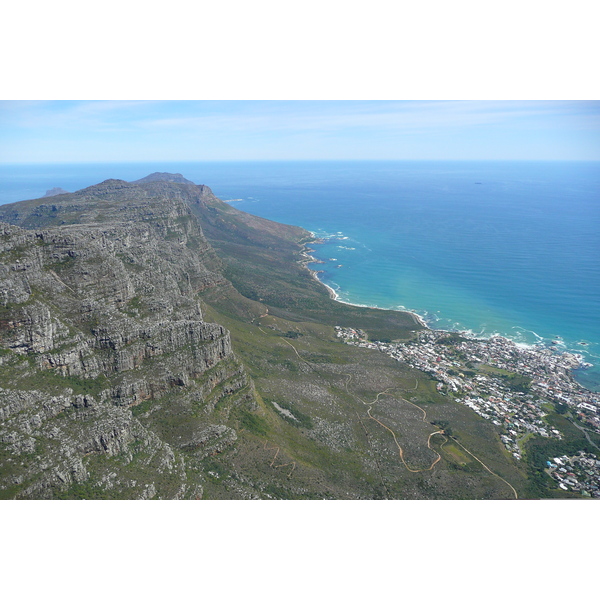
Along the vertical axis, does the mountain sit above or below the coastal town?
above

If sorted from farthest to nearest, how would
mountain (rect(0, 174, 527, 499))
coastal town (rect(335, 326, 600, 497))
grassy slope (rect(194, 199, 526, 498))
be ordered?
coastal town (rect(335, 326, 600, 497)) → grassy slope (rect(194, 199, 526, 498)) → mountain (rect(0, 174, 527, 499))

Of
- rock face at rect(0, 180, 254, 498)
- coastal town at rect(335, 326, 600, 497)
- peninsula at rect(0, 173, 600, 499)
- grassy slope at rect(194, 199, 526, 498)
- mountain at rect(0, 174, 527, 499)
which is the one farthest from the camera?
coastal town at rect(335, 326, 600, 497)

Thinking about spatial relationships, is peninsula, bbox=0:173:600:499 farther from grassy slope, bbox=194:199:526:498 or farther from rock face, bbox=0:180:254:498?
grassy slope, bbox=194:199:526:498

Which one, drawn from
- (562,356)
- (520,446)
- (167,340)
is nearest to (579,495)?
(520,446)

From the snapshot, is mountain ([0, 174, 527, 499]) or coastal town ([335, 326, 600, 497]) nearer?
mountain ([0, 174, 527, 499])

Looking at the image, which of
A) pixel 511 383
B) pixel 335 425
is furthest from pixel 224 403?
pixel 511 383

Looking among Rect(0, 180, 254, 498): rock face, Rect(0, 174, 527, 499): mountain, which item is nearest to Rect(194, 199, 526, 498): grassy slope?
Rect(0, 174, 527, 499): mountain

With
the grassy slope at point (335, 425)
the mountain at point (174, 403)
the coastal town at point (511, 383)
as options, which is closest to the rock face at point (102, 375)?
the mountain at point (174, 403)

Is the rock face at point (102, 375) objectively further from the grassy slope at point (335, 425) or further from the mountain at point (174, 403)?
the grassy slope at point (335, 425)
